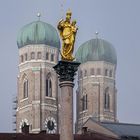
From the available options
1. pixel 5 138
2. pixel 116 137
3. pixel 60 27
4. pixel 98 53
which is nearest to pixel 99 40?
pixel 98 53

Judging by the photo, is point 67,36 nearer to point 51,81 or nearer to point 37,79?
point 37,79

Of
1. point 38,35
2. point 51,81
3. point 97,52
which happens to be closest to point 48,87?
point 51,81

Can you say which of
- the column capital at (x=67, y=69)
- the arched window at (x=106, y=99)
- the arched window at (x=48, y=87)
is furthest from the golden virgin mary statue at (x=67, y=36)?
the arched window at (x=106, y=99)

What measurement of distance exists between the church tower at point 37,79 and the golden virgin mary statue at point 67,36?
119 metres

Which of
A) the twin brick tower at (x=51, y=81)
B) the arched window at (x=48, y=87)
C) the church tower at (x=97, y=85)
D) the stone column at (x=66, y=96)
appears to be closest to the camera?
the stone column at (x=66, y=96)

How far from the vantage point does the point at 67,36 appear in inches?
2195

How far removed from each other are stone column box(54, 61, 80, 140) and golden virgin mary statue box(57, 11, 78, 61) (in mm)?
604

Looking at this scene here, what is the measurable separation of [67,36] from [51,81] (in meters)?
127

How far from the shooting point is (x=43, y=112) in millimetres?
177125

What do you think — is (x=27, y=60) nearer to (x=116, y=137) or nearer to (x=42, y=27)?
(x=42, y=27)

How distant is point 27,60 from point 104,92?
19.2 metres

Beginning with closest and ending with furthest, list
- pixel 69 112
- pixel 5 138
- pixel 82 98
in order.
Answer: pixel 69 112 < pixel 5 138 < pixel 82 98

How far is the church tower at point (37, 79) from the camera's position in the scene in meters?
177

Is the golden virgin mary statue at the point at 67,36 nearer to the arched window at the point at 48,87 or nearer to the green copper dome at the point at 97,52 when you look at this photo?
the arched window at the point at 48,87
